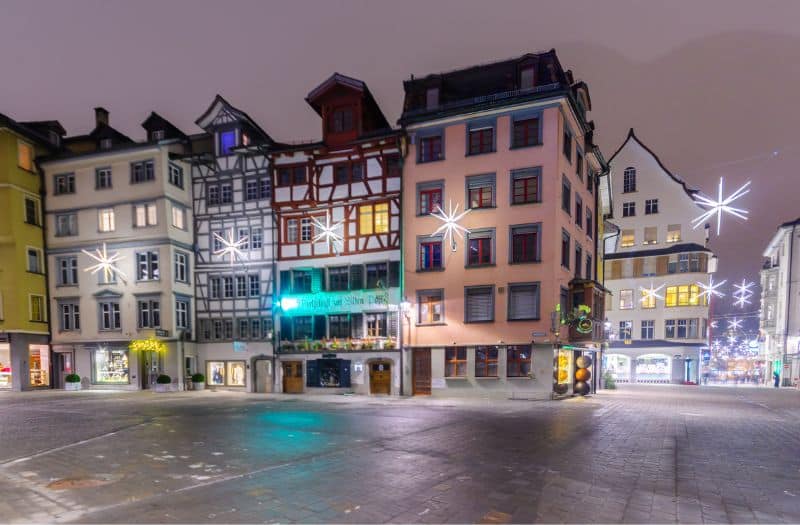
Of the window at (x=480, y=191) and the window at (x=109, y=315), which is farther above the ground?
the window at (x=480, y=191)

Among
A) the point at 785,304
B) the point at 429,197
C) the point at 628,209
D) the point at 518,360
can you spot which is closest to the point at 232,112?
the point at 429,197

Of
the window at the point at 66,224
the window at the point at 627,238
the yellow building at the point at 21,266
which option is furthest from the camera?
the window at the point at 627,238

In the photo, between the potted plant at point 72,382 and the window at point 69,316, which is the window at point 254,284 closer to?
the window at point 69,316

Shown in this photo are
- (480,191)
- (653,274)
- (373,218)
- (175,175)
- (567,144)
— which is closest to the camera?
(480,191)

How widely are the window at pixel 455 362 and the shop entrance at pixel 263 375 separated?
11.8 metres

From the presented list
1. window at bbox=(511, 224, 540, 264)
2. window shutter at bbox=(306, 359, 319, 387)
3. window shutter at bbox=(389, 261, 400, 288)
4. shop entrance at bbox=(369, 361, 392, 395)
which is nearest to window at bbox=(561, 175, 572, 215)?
window at bbox=(511, 224, 540, 264)

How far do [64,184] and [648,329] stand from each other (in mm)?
50938

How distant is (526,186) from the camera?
77.9ft

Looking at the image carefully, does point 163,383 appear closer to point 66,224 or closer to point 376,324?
point 66,224

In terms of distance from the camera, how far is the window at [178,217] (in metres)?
29.8

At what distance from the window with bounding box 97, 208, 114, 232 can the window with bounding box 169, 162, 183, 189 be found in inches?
183

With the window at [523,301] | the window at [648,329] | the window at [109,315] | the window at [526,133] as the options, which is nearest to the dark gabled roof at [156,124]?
the window at [109,315]

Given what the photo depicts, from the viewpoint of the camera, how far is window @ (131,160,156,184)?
29.7 meters

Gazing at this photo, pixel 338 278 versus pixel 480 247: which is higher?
pixel 480 247
